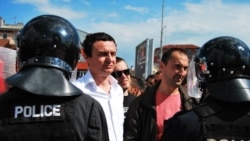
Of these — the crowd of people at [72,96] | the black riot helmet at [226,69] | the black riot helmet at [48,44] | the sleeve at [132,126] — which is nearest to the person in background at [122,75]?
the sleeve at [132,126]

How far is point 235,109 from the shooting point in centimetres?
232

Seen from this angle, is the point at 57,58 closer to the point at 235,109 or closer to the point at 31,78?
the point at 31,78

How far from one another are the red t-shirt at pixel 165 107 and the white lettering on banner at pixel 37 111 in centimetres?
203

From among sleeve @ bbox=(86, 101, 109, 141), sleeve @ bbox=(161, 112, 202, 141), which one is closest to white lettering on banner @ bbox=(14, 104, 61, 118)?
sleeve @ bbox=(86, 101, 109, 141)

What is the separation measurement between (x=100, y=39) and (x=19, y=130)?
214 cm

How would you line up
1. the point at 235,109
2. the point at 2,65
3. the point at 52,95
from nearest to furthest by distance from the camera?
the point at 52,95
the point at 235,109
the point at 2,65

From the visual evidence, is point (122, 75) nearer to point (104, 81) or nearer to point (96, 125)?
point (104, 81)

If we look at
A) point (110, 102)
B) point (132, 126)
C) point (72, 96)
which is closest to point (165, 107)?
point (132, 126)

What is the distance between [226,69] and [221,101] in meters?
0.21

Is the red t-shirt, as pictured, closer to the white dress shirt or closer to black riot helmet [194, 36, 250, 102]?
the white dress shirt

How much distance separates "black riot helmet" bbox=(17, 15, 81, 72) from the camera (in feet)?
7.06

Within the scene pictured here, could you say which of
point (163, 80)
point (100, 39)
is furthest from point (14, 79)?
point (163, 80)

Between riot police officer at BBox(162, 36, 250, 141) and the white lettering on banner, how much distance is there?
2.51ft

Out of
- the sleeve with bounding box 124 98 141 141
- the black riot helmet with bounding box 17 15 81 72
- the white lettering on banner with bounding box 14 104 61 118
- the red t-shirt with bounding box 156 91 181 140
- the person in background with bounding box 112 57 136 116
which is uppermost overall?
the black riot helmet with bounding box 17 15 81 72
